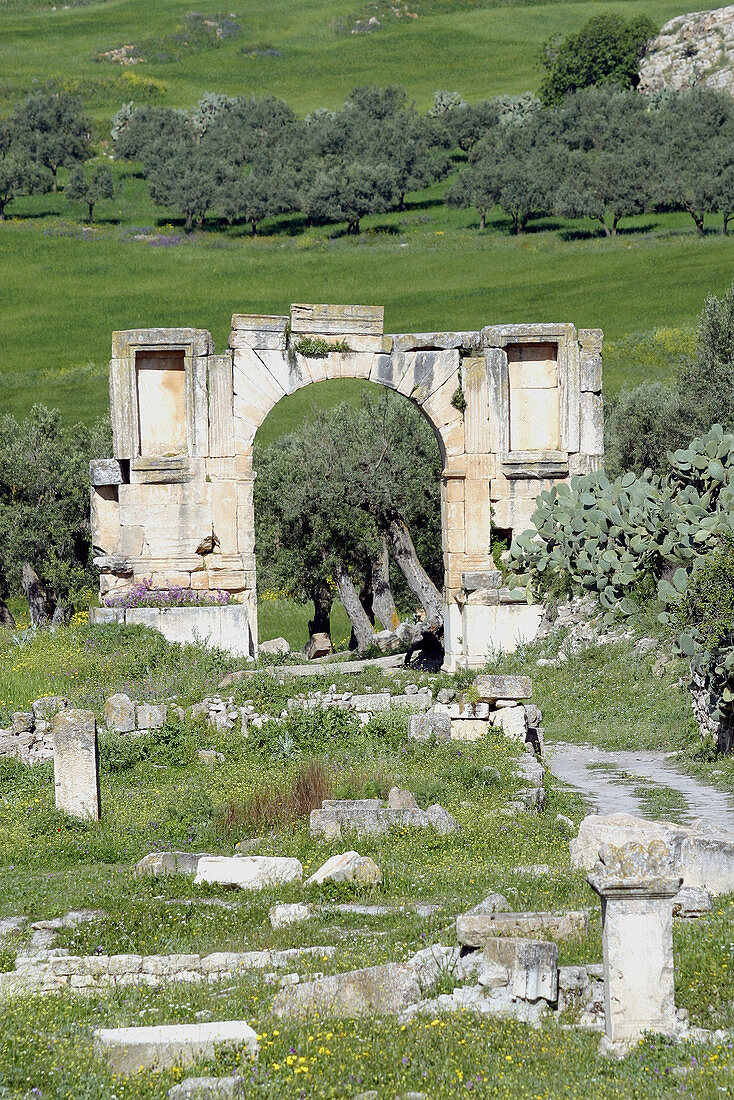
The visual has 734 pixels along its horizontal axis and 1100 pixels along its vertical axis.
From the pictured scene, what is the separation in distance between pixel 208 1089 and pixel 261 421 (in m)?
14.5

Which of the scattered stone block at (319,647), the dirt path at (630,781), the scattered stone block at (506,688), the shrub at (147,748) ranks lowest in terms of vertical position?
the scattered stone block at (319,647)

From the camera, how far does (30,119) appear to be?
281 feet

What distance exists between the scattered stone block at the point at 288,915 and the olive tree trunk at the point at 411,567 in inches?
686

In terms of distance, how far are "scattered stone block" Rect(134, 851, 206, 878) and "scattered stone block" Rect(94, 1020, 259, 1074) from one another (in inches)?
130

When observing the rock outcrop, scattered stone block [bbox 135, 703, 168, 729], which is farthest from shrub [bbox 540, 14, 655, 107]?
scattered stone block [bbox 135, 703, 168, 729]

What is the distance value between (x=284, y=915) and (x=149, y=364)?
12.8 metres

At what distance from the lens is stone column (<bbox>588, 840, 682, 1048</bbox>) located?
658 centimetres

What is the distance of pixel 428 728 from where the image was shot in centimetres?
1430

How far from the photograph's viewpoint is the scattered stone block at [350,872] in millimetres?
9430

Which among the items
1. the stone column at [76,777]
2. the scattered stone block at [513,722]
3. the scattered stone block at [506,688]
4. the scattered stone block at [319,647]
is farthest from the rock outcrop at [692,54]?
the stone column at [76,777]

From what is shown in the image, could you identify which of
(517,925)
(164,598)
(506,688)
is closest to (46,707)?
(164,598)

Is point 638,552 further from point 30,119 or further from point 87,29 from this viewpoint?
point 87,29

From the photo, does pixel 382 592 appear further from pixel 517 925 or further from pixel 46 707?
pixel 517 925

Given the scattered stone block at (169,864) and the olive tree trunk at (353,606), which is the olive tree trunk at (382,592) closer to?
the olive tree trunk at (353,606)
